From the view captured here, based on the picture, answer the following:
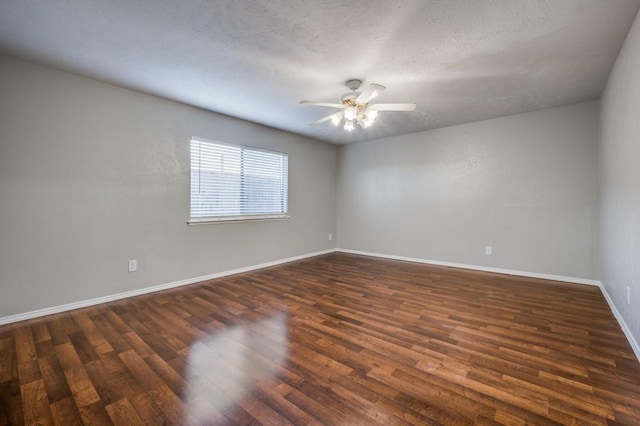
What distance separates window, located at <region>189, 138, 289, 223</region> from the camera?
3.85 meters

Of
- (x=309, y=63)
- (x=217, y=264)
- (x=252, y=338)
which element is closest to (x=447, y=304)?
(x=252, y=338)

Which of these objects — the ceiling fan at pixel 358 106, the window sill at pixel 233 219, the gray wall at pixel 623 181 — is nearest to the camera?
the gray wall at pixel 623 181

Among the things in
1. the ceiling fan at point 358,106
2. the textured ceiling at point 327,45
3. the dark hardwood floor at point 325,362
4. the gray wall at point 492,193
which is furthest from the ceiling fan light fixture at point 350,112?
the gray wall at point 492,193

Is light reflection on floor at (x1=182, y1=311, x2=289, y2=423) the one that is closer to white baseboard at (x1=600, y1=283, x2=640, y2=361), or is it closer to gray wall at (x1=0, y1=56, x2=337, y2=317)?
gray wall at (x1=0, y1=56, x2=337, y2=317)

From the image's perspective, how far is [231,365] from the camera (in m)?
1.86

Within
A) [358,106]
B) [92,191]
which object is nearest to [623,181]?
[358,106]

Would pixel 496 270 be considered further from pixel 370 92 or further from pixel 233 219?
pixel 233 219

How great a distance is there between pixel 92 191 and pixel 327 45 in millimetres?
2748

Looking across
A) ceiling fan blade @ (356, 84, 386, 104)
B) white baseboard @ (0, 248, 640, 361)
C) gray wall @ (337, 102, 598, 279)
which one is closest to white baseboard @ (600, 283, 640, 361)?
white baseboard @ (0, 248, 640, 361)

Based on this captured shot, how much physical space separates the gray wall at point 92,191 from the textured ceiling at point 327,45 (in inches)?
11.6

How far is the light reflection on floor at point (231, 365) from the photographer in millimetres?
1505

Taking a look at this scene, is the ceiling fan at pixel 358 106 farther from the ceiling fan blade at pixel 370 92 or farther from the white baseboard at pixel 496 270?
the white baseboard at pixel 496 270

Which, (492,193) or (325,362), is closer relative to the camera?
(325,362)

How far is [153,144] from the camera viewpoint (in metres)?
3.39
